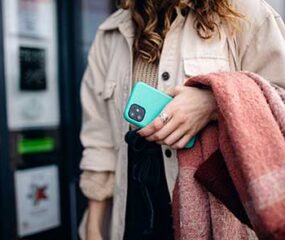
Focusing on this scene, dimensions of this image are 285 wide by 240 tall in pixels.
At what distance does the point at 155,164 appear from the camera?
1.20 meters

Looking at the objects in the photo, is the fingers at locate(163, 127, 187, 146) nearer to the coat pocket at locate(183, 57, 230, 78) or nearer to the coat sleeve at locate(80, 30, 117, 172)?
the coat pocket at locate(183, 57, 230, 78)

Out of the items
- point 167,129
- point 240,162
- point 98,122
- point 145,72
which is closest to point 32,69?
point 98,122

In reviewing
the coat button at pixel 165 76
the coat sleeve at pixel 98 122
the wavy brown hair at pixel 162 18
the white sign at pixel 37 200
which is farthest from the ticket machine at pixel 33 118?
the coat button at pixel 165 76

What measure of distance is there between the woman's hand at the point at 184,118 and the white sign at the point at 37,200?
150cm

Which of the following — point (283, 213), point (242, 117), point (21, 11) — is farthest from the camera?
point (21, 11)

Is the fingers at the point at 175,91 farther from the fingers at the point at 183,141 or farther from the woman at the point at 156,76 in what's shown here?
the fingers at the point at 183,141

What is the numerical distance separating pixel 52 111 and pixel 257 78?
66.3 inches

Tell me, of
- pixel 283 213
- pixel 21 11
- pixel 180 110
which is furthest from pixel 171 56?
pixel 21 11

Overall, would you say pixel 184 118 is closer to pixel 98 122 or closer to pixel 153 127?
pixel 153 127

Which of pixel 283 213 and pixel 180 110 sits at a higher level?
pixel 180 110

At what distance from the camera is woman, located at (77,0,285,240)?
3.48 feet

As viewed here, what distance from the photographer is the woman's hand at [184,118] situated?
102cm

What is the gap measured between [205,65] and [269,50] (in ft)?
0.55

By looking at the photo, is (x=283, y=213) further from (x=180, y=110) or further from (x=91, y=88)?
(x=91, y=88)
